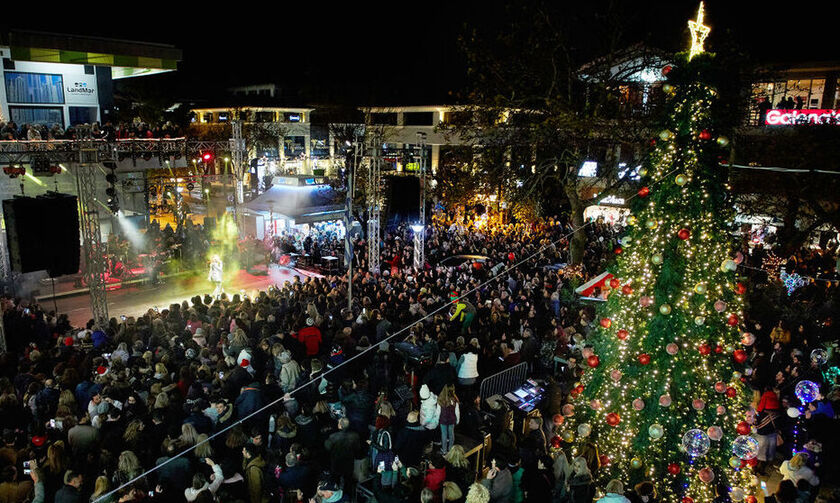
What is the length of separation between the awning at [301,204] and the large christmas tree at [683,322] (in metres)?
16.6

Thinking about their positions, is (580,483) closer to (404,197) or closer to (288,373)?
(288,373)

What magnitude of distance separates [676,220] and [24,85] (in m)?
24.7

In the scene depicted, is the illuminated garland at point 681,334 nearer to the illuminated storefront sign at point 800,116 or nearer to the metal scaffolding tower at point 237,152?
the illuminated storefront sign at point 800,116

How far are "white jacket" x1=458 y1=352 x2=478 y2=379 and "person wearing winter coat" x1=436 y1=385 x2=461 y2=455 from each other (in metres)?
1.44

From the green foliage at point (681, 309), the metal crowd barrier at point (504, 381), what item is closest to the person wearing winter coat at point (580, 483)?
the green foliage at point (681, 309)

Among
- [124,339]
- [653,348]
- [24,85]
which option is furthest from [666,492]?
[24,85]

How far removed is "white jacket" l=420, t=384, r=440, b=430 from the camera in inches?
275

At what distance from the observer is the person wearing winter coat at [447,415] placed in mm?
7203

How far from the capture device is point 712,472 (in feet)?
20.0

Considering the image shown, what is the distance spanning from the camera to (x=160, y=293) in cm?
1781

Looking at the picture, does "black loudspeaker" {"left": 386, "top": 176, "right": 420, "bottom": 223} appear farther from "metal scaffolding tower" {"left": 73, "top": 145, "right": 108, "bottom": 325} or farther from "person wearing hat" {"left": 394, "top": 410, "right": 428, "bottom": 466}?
"person wearing hat" {"left": 394, "top": 410, "right": 428, "bottom": 466}

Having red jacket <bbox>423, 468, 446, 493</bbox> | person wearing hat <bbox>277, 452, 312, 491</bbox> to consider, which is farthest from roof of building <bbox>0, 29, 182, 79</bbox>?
red jacket <bbox>423, 468, 446, 493</bbox>

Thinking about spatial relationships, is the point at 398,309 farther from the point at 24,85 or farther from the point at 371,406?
the point at 24,85

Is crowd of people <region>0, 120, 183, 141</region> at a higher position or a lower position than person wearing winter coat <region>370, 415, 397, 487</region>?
higher
